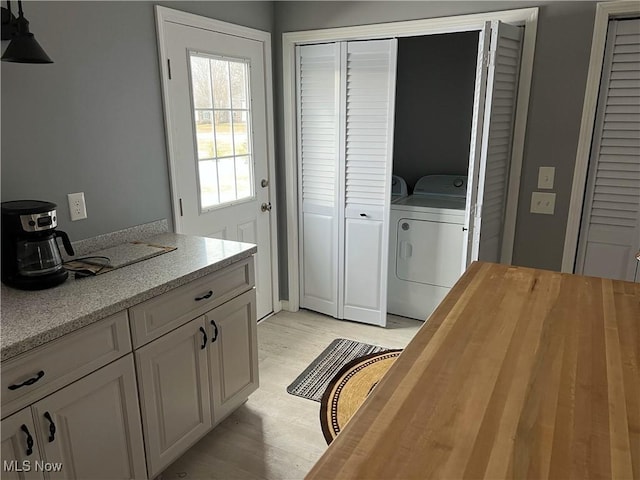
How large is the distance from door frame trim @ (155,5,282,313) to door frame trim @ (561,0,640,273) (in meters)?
1.93

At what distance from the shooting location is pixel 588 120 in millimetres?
2436

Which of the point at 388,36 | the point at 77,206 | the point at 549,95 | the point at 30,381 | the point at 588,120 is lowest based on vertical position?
the point at 30,381

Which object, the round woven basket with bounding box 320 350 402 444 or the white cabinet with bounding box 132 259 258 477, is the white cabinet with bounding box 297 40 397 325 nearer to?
the round woven basket with bounding box 320 350 402 444

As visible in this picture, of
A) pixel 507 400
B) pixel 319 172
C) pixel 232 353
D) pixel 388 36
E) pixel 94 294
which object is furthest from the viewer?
pixel 319 172

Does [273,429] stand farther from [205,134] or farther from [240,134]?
[240,134]

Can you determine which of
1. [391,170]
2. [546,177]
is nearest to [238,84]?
[391,170]

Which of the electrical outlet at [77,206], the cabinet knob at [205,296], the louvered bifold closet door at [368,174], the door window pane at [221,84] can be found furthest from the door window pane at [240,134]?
the cabinet knob at [205,296]

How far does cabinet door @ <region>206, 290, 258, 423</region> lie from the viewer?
6.82ft

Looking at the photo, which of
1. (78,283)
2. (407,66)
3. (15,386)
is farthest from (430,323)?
(407,66)

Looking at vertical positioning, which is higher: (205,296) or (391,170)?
Answer: (391,170)

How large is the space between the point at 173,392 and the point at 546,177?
226 cm

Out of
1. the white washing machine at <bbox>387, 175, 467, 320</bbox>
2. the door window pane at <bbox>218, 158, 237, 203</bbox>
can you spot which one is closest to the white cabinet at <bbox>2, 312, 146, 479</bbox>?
the door window pane at <bbox>218, 158, 237, 203</bbox>

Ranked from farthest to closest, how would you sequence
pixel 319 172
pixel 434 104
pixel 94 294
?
pixel 434 104 → pixel 319 172 → pixel 94 294

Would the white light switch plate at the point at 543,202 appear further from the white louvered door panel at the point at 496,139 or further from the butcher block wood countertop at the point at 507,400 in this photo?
the butcher block wood countertop at the point at 507,400
